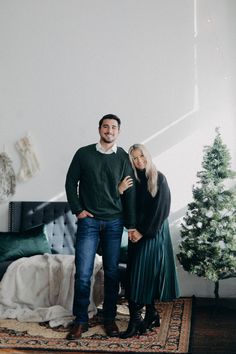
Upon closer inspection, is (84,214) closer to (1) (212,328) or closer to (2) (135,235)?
(2) (135,235)

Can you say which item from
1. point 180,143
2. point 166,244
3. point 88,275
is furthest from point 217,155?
point 88,275

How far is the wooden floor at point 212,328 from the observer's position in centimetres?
383

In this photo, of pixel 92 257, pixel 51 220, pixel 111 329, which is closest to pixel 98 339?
pixel 111 329

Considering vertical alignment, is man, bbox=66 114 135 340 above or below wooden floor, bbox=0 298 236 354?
above

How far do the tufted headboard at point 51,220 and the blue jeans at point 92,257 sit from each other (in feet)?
4.91

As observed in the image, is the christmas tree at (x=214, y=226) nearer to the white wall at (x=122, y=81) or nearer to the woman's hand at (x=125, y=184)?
the white wall at (x=122, y=81)

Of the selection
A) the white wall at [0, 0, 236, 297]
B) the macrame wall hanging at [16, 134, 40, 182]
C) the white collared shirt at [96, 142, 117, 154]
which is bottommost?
the white collared shirt at [96, 142, 117, 154]

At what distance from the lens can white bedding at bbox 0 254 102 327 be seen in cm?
466

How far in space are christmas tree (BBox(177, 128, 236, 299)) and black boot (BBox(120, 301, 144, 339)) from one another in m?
0.96

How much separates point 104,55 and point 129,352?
11.1 feet

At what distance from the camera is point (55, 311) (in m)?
4.54

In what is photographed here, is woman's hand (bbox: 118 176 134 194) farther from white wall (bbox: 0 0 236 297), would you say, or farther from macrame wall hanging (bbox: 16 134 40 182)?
macrame wall hanging (bbox: 16 134 40 182)

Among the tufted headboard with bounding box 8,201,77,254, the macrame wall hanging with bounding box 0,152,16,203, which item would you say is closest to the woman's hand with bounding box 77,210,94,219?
the tufted headboard with bounding box 8,201,77,254

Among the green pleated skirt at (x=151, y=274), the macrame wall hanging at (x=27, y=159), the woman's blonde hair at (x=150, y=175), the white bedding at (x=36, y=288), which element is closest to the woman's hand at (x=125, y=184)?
the woman's blonde hair at (x=150, y=175)
